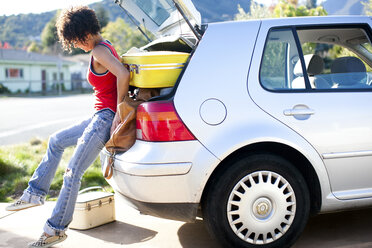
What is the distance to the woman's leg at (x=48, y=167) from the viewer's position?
11.9ft

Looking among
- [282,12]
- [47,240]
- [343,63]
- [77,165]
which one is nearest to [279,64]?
[343,63]

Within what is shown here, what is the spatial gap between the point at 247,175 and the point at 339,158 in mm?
727

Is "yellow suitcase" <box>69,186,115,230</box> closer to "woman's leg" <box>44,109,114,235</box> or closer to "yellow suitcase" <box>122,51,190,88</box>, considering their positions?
"woman's leg" <box>44,109,114,235</box>

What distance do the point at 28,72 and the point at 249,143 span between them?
4596 cm

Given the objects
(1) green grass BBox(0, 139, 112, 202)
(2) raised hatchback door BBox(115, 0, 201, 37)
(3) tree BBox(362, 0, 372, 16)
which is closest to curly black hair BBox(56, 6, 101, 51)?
(2) raised hatchback door BBox(115, 0, 201, 37)

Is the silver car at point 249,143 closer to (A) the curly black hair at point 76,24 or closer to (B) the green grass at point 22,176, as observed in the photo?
(A) the curly black hair at point 76,24

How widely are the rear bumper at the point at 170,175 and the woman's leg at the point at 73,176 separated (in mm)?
419

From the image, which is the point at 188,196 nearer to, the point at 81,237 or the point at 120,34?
the point at 81,237

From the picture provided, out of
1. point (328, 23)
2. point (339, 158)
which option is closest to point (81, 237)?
point (339, 158)

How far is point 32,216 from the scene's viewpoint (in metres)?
4.38

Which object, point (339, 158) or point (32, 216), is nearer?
point (339, 158)

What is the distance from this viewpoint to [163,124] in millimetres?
3000

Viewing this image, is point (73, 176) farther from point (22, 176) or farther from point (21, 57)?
point (21, 57)

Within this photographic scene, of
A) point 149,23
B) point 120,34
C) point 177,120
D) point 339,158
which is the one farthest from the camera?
point 120,34
